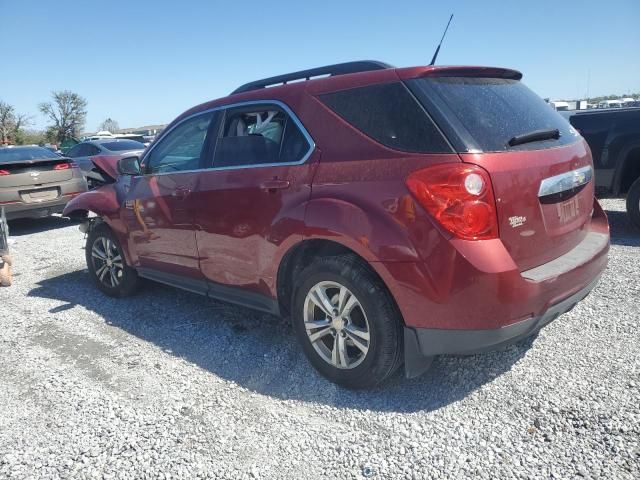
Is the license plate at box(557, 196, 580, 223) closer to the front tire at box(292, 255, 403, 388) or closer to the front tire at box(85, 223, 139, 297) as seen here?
the front tire at box(292, 255, 403, 388)

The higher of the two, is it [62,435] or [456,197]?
[456,197]

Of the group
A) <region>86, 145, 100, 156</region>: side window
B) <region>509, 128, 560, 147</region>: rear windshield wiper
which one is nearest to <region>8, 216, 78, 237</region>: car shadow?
<region>86, 145, 100, 156</region>: side window

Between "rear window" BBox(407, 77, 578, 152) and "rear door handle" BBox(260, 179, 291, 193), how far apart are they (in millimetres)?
935

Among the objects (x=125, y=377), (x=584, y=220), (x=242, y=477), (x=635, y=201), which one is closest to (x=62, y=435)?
(x=125, y=377)

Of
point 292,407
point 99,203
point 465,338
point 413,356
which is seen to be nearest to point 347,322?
point 413,356

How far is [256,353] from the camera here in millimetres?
3539

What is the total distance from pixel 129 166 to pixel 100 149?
10453 millimetres

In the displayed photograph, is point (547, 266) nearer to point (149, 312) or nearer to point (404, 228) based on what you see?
point (404, 228)

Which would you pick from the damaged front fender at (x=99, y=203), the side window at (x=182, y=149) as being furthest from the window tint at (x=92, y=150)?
the side window at (x=182, y=149)

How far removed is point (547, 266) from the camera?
2572 mm

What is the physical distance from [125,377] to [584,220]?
3108mm

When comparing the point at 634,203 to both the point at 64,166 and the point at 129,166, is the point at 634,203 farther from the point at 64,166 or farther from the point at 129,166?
the point at 64,166

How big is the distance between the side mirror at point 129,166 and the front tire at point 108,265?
2.44ft

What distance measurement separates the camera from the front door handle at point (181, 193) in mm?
3787
